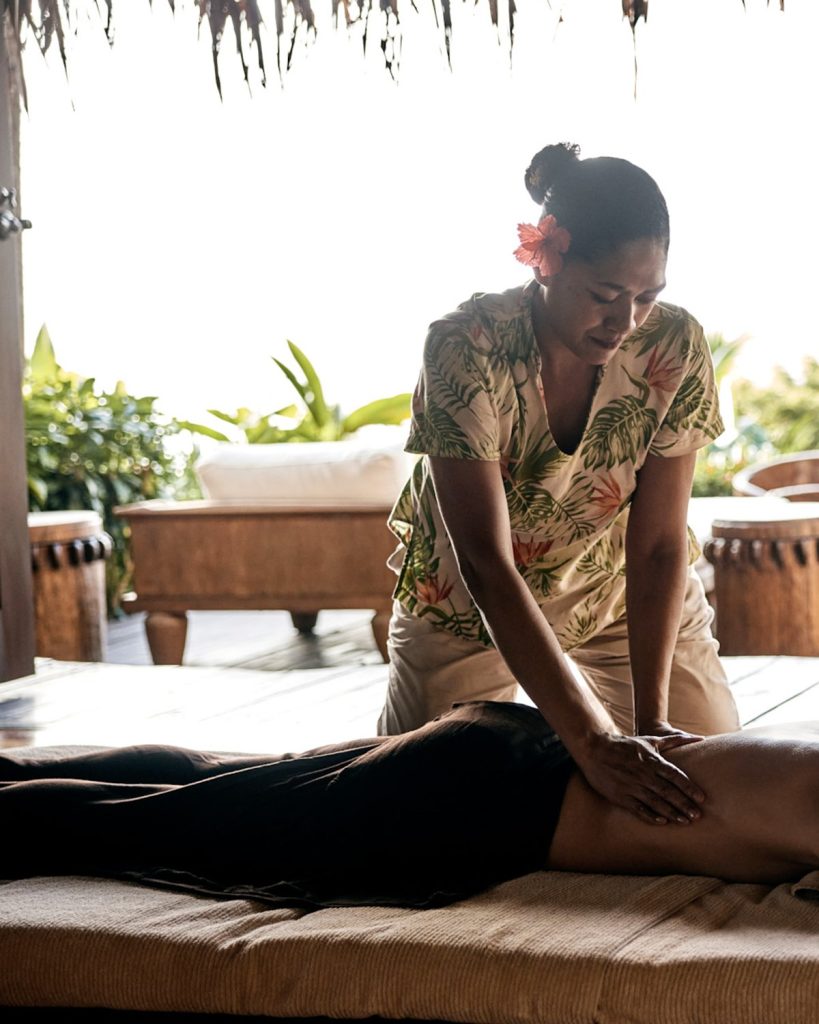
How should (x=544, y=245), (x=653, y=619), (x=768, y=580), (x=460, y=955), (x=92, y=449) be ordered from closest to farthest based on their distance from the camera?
(x=460, y=955), (x=544, y=245), (x=653, y=619), (x=768, y=580), (x=92, y=449)

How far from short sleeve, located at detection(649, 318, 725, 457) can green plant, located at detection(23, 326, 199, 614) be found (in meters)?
3.95

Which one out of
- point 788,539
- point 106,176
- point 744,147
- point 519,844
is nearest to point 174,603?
point 788,539

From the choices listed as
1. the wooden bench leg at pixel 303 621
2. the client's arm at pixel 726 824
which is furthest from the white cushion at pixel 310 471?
the client's arm at pixel 726 824

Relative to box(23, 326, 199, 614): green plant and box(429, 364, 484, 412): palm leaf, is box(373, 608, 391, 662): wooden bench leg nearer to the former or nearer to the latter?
box(23, 326, 199, 614): green plant

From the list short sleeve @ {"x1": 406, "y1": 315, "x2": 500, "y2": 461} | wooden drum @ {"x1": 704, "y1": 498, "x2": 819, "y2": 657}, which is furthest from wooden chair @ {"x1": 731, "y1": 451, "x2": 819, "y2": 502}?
short sleeve @ {"x1": 406, "y1": 315, "x2": 500, "y2": 461}

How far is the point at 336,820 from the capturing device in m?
1.61

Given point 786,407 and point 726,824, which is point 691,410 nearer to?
point 726,824

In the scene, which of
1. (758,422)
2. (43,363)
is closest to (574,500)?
(43,363)

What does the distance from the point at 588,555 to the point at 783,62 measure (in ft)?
20.1

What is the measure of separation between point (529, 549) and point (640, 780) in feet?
Answer: 2.08

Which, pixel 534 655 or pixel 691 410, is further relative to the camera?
pixel 691 410

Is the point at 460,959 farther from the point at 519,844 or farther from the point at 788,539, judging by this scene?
the point at 788,539

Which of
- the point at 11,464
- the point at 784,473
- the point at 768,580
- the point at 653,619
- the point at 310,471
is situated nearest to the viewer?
the point at 653,619

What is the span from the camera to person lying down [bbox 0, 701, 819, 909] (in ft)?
4.89
